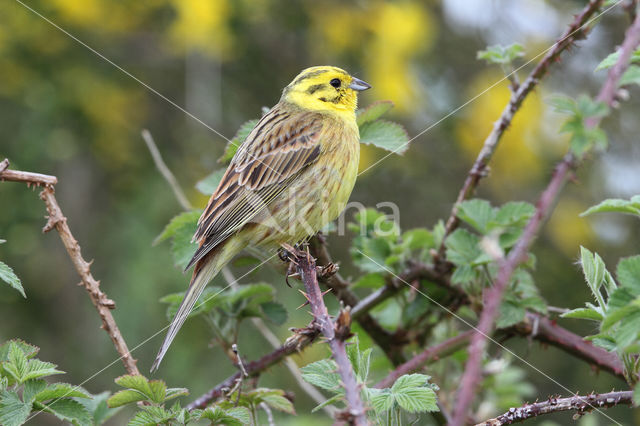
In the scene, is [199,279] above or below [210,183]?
below

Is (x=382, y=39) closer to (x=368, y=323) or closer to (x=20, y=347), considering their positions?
(x=368, y=323)

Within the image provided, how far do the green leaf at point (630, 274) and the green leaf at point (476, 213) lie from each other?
105 centimetres

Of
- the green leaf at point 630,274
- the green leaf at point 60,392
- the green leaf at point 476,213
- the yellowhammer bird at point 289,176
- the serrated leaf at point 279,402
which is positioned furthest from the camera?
the yellowhammer bird at point 289,176

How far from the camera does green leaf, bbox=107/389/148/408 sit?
1740mm

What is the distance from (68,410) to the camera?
5.64 ft

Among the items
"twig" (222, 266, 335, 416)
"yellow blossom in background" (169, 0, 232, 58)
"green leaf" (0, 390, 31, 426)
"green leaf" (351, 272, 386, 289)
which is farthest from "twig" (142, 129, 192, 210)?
"yellow blossom in background" (169, 0, 232, 58)

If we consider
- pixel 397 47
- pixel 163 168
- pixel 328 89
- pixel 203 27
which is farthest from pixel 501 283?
pixel 397 47

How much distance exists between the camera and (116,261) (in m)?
5.43

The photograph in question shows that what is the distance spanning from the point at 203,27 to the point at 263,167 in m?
2.01

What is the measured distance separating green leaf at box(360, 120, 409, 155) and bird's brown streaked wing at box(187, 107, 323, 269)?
55 centimetres

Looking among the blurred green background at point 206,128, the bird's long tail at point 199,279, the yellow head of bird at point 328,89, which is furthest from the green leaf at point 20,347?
the blurred green background at point 206,128

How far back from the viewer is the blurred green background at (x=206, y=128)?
499 cm

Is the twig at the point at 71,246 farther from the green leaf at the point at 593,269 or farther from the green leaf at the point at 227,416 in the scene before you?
the green leaf at the point at 593,269

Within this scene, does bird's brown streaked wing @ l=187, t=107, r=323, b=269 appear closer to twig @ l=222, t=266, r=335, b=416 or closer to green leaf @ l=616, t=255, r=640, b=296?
twig @ l=222, t=266, r=335, b=416
